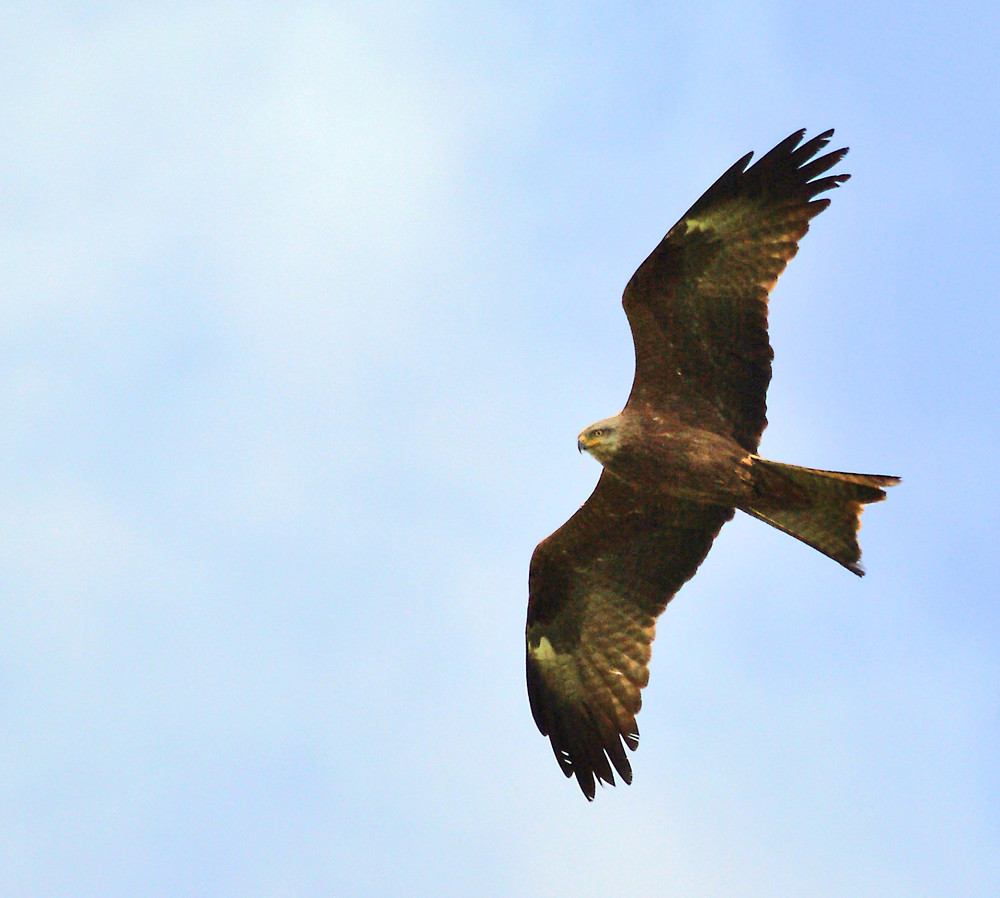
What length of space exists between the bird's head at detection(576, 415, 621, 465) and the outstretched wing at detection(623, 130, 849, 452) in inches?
30.6

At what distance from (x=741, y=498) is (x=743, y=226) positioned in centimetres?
210

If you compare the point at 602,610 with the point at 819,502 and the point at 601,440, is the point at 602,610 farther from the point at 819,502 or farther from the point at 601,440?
the point at 819,502

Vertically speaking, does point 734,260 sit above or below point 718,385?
above

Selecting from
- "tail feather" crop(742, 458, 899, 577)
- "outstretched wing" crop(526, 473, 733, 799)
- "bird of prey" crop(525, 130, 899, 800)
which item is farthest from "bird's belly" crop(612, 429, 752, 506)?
"outstretched wing" crop(526, 473, 733, 799)

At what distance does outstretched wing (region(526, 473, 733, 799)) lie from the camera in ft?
36.2

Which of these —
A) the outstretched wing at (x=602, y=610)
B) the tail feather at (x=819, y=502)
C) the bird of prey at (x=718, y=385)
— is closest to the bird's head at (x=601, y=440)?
the bird of prey at (x=718, y=385)

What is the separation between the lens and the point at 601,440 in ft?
33.9

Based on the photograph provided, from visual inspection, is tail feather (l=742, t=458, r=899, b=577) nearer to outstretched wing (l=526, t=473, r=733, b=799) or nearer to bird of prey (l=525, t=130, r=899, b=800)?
bird of prey (l=525, t=130, r=899, b=800)

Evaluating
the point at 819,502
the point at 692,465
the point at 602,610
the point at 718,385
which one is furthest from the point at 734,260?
the point at 602,610

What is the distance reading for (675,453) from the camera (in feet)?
33.6

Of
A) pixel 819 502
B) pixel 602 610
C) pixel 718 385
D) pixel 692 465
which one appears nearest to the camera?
pixel 819 502

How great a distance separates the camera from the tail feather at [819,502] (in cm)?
979

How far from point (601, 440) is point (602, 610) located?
1769 mm

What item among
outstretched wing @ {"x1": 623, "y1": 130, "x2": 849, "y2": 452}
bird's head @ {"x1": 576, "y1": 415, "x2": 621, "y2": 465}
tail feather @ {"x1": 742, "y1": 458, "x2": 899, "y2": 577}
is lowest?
tail feather @ {"x1": 742, "y1": 458, "x2": 899, "y2": 577}
